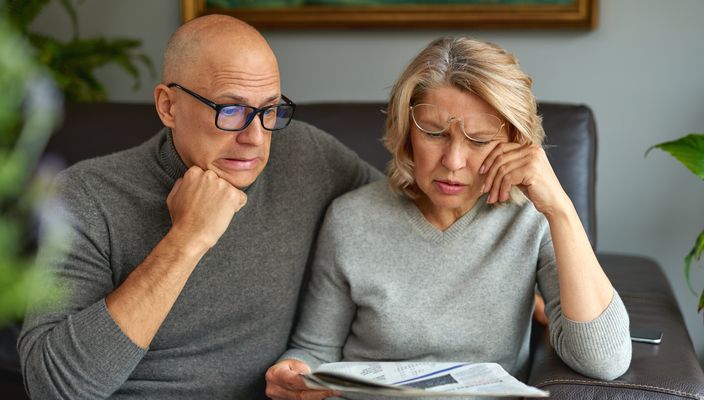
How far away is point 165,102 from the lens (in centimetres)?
158

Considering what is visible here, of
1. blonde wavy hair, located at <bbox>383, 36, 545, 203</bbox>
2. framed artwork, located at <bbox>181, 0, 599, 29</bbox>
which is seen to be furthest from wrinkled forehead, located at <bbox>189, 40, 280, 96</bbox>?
framed artwork, located at <bbox>181, 0, 599, 29</bbox>

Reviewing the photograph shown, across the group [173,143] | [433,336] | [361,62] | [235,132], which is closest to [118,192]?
[173,143]

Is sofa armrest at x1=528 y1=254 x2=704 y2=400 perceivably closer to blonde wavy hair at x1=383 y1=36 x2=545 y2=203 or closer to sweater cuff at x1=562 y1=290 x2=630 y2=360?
sweater cuff at x1=562 y1=290 x2=630 y2=360

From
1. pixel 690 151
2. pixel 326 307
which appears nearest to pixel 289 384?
pixel 326 307

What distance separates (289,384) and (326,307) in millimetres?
197

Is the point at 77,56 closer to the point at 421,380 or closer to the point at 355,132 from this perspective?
the point at 355,132

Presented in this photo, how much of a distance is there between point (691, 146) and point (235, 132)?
3.33 ft

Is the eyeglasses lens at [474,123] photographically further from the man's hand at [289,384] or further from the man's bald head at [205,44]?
the man's hand at [289,384]

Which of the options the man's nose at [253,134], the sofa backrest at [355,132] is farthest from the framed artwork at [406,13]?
the man's nose at [253,134]

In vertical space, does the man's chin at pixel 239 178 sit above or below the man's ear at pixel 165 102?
below

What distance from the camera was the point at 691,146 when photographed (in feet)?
5.71

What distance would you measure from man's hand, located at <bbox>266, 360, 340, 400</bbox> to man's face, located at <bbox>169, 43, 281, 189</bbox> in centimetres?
37

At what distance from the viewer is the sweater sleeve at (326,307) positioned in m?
1.63

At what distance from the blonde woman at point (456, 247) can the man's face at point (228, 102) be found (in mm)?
242
